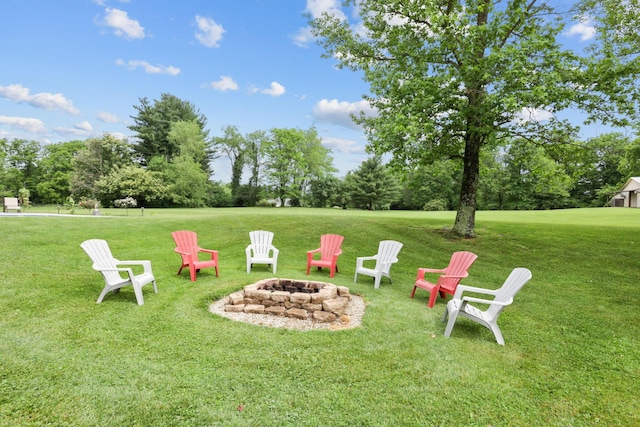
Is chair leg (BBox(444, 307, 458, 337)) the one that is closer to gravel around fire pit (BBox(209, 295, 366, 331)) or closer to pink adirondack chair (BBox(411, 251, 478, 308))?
gravel around fire pit (BBox(209, 295, 366, 331))

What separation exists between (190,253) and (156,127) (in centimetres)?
3421

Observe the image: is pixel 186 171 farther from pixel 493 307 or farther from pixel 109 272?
pixel 493 307

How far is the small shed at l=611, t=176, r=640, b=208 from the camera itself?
3309 centimetres

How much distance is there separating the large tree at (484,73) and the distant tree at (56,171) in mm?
34164

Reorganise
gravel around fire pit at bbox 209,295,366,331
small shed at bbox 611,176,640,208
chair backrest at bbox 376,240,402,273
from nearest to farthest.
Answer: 1. gravel around fire pit at bbox 209,295,366,331
2. chair backrest at bbox 376,240,402,273
3. small shed at bbox 611,176,640,208

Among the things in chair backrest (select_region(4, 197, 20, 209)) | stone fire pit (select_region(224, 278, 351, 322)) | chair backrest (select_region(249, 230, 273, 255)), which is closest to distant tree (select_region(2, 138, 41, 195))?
chair backrest (select_region(4, 197, 20, 209))

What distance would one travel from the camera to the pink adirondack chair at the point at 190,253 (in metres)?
6.02

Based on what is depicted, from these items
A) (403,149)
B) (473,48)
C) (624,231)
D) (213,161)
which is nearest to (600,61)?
(473,48)

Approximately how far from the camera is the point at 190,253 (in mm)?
6316

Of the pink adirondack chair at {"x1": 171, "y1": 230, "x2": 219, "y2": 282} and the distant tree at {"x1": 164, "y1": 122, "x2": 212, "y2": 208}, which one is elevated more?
the distant tree at {"x1": 164, "y1": 122, "x2": 212, "y2": 208}

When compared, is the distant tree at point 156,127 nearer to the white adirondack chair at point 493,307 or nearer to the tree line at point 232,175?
the tree line at point 232,175

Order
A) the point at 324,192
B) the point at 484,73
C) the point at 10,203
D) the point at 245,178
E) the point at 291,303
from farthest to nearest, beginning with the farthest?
the point at 245,178
the point at 324,192
the point at 10,203
the point at 484,73
the point at 291,303

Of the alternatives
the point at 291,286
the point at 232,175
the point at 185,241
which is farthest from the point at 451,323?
the point at 232,175

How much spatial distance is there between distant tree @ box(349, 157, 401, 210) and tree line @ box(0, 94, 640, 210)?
11 centimetres
